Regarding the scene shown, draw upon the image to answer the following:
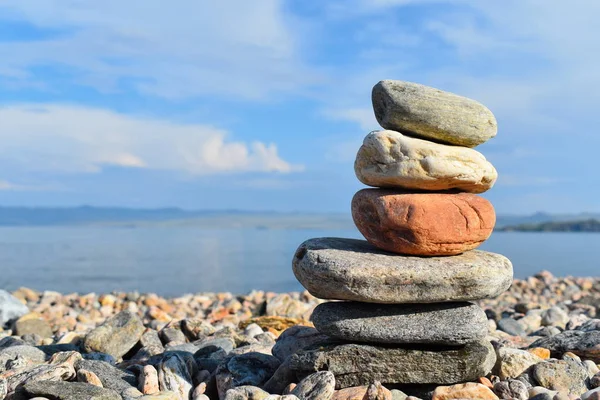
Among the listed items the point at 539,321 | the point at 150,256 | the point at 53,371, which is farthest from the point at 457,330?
the point at 150,256

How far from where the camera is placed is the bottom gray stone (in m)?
8.12

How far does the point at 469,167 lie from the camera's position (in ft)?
27.2

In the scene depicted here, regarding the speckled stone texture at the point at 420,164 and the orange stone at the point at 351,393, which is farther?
the speckled stone texture at the point at 420,164

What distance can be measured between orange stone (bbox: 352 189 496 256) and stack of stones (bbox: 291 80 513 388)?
0.04ft

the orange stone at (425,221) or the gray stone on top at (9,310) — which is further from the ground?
the orange stone at (425,221)

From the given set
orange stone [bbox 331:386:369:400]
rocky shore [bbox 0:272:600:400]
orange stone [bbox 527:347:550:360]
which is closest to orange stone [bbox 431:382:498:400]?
rocky shore [bbox 0:272:600:400]

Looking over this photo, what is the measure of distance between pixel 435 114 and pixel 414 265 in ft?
6.10

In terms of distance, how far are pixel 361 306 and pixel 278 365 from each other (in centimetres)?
150

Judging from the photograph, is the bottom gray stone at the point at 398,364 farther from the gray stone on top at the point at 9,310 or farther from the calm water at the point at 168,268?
the calm water at the point at 168,268

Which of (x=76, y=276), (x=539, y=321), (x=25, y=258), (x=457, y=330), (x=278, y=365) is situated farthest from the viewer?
(x=25, y=258)

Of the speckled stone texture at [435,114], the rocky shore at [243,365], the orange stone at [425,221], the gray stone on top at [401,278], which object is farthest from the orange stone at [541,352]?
the speckled stone texture at [435,114]

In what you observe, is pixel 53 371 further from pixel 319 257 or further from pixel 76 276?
pixel 76 276

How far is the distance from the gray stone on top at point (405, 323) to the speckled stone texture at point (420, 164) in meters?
1.49

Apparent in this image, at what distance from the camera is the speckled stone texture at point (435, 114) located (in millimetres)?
8359
